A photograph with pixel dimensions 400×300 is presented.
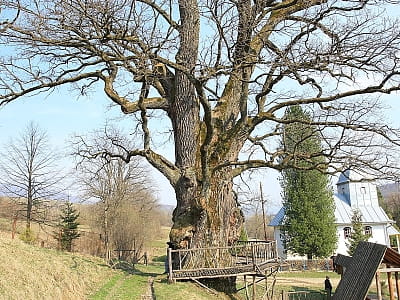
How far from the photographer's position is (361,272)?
39.3ft

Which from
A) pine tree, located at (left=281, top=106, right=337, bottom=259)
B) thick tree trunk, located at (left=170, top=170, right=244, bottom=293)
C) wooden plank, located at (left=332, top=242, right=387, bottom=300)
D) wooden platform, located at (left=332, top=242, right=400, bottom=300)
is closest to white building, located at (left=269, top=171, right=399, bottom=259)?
pine tree, located at (left=281, top=106, right=337, bottom=259)

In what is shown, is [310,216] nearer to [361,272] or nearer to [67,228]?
[67,228]

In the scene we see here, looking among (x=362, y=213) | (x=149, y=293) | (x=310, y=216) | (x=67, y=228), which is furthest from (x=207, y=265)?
(x=362, y=213)

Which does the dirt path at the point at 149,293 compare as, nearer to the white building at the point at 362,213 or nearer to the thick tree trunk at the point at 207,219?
the thick tree trunk at the point at 207,219

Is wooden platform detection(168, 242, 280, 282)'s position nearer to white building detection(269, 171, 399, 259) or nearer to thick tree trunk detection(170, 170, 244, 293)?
thick tree trunk detection(170, 170, 244, 293)

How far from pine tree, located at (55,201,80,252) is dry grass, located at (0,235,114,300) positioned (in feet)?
36.2

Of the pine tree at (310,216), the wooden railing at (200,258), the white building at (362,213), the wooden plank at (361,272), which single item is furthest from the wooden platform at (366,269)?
the white building at (362,213)

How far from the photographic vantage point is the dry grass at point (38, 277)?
7.86m

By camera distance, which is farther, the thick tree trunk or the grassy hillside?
the thick tree trunk

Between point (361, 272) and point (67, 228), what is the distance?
1722cm

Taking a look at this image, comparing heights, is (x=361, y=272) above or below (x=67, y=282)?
below

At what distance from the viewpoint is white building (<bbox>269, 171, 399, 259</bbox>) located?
3847 centimetres

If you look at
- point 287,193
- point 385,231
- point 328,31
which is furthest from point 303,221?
point 328,31

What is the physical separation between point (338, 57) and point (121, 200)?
22.6 meters
